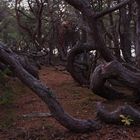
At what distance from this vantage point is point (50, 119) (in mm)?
5980

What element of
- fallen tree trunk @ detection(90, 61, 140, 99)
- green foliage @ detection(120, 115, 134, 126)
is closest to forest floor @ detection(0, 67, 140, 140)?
green foliage @ detection(120, 115, 134, 126)

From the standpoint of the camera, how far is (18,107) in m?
6.81

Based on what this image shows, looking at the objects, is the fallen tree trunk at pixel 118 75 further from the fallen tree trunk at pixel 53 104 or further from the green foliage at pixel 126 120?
the fallen tree trunk at pixel 53 104

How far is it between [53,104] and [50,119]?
989 mm

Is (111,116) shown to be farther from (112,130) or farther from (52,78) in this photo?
(52,78)

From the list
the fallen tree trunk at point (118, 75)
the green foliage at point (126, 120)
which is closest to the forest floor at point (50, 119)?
the green foliage at point (126, 120)

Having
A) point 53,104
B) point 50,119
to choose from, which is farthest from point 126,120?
point 50,119

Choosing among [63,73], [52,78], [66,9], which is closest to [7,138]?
[52,78]

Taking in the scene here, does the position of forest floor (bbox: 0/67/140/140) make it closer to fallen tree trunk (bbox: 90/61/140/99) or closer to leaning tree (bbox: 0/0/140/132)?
leaning tree (bbox: 0/0/140/132)

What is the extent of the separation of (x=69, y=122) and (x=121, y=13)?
17.6ft

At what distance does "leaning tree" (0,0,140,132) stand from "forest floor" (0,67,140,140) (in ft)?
0.47

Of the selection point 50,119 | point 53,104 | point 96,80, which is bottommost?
point 50,119

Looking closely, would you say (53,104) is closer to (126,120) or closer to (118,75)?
(126,120)

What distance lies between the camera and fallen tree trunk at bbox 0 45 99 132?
504 centimetres
